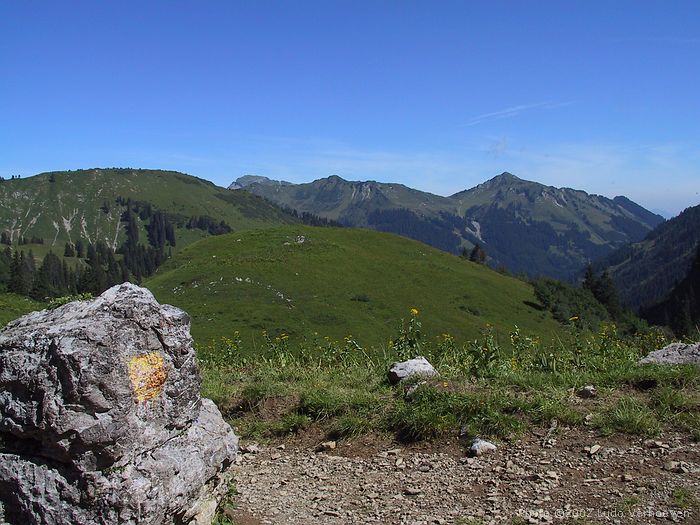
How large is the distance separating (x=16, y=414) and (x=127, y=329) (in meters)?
1.19

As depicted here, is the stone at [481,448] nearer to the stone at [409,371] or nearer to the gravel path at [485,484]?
the gravel path at [485,484]

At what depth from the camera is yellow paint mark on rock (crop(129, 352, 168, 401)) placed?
207 inches

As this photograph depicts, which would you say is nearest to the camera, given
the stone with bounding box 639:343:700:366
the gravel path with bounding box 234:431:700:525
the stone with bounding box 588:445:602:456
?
the gravel path with bounding box 234:431:700:525

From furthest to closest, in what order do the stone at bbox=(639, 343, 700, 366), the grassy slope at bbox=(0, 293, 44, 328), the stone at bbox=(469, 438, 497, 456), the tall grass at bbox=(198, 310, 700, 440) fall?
the grassy slope at bbox=(0, 293, 44, 328) → the stone at bbox=(639, 343, 700, 366) → the tall grass at bbox=(198, 310, 700, 440) → the stone at bbox=(469, 438, 497, 456)

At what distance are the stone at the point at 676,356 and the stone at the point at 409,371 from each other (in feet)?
12.9

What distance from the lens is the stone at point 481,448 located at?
7.59m

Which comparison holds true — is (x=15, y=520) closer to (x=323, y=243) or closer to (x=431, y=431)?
(x=431, y=431)

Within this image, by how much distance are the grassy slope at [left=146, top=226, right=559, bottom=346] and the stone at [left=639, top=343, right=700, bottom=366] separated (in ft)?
162

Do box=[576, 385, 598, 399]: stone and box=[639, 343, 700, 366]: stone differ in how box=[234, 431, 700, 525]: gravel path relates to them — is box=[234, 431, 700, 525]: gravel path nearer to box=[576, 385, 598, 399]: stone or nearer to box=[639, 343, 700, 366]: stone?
box=[576, 385, 598, 399]: stone

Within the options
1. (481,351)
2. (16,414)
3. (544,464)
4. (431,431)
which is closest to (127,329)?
(16,414)

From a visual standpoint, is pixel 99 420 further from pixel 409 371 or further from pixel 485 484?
pixel 409 371

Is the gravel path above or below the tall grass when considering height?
below

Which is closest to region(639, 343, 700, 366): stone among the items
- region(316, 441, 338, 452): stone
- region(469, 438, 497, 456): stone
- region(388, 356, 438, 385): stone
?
region(388, 356, 438, 385): stone

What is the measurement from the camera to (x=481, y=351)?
10633mm
